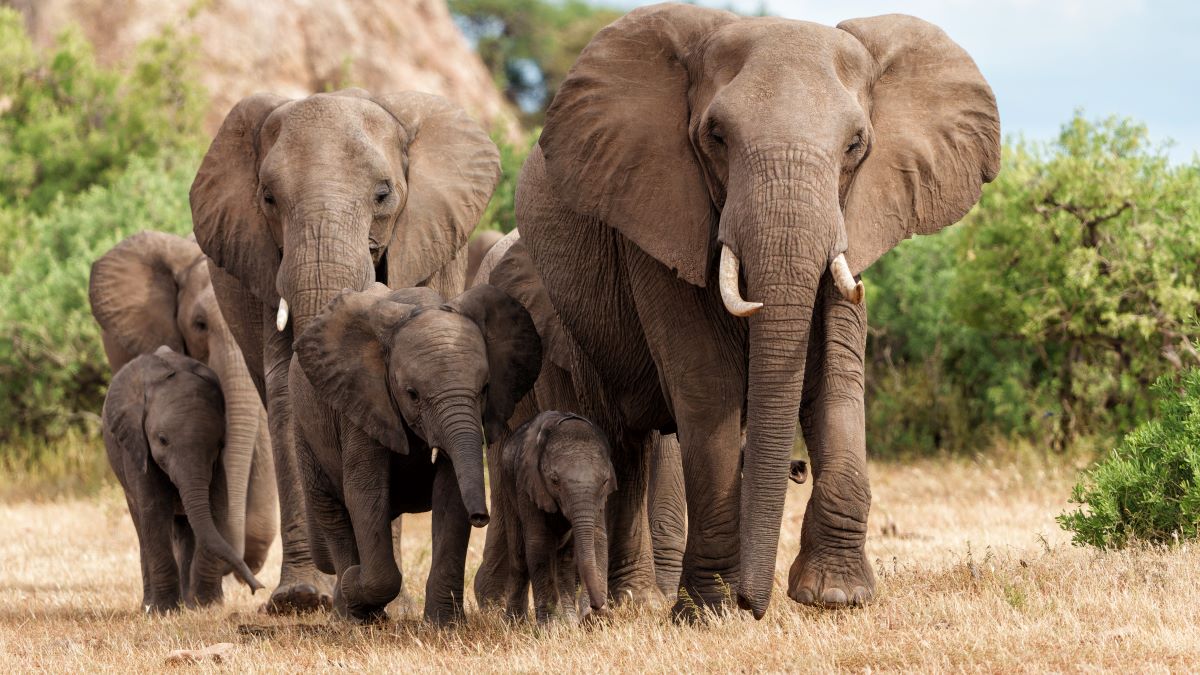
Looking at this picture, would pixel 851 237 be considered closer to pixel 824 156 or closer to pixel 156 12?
pixel 824 156

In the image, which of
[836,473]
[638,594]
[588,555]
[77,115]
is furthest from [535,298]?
[77,115]

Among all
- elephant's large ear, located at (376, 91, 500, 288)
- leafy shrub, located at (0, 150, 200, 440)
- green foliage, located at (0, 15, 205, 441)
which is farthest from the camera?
green foliage, located at (0, 15, 205, 441)

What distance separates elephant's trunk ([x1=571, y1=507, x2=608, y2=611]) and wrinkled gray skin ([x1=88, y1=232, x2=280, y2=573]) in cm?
394

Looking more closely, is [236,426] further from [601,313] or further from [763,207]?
[763,207]

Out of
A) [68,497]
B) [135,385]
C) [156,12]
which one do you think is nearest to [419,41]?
[156,12]

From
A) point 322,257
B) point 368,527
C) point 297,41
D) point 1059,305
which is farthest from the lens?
point 297,41

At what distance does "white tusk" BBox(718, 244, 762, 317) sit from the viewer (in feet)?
20.4

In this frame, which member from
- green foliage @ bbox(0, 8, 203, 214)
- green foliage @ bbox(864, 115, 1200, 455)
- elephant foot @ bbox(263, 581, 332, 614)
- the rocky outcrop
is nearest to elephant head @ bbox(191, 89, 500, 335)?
→ elephant foot @ bbox(263, 581, 332, 614)

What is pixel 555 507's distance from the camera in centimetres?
721

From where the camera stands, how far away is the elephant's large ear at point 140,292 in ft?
37.8

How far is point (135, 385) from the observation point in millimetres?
9641

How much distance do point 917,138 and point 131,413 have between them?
4843 mm

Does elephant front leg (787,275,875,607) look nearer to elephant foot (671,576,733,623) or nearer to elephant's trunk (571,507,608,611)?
elephant foot (671,576,733,623)

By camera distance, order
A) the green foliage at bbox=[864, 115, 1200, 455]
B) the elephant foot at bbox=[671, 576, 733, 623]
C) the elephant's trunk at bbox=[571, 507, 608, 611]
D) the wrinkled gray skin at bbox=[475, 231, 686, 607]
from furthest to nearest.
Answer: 1. the green foliage at bbox=[864, 115, 1200, 455]
2. the wrinkled gray skin at bbox=[475, 231, 686, 607]
3. the elephant foot at bbox=[671, 576, 733, 623]
4. the elephant's trunk at bbox=[571, 507, 608, 611]
